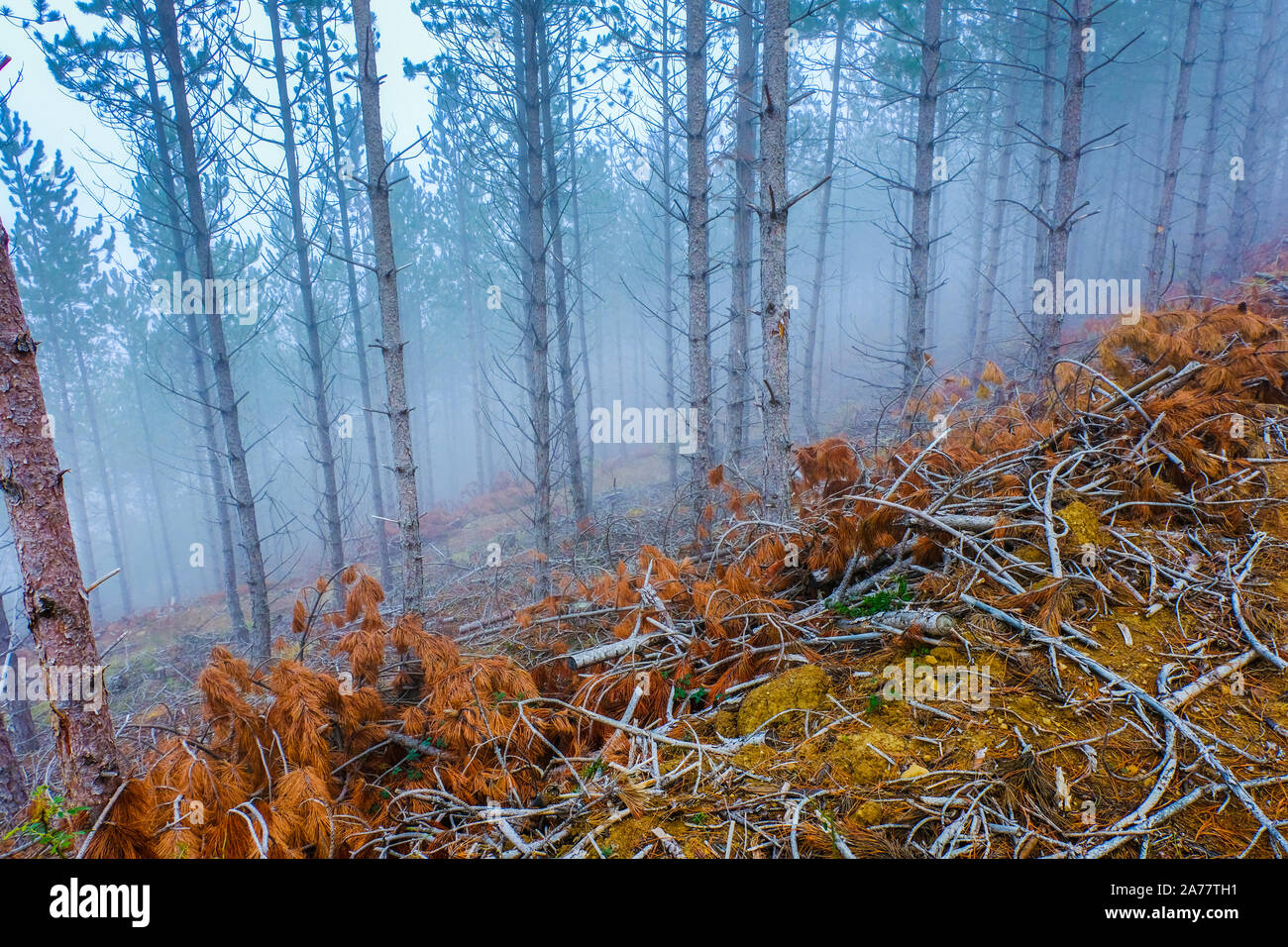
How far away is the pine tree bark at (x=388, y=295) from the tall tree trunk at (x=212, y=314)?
11.4 ft

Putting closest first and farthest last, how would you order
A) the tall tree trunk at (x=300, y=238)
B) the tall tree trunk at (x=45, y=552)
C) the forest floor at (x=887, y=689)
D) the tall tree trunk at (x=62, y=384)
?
the forest floor at (x=887, y=689) < the tall tree trunk at (x=45, y=552) < the tall tree trunk at (x=300, y=238) < the tall tree trunk at (x=62, y=384)

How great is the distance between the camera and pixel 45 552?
101 inches

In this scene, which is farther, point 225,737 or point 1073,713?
point 225,737

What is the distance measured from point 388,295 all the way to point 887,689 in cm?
487

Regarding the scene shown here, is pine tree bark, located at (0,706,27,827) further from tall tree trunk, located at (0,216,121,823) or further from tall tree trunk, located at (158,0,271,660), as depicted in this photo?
tall tree trunk, located at (0,216,121,823)

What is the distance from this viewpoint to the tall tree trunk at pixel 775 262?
183 inches

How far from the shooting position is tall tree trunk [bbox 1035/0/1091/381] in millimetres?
6562

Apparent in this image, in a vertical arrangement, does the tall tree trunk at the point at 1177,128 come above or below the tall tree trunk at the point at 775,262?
above

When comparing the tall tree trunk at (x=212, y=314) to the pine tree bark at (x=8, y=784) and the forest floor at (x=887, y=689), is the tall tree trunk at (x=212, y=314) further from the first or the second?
the forest floor at (x=887, y=689)

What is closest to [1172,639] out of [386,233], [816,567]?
[816,567]

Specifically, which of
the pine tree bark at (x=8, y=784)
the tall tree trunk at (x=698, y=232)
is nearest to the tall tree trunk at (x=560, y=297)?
the tall tree trunk at (x=698, y=232)
